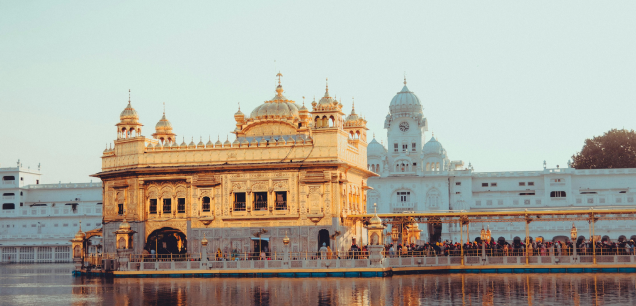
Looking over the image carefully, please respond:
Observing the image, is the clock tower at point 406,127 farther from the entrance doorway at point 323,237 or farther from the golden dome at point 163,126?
the entrance doorway at point 323,237

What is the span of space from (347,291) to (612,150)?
68138 mm

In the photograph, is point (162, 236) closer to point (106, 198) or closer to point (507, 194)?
point (106, 198)

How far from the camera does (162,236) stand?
1665 inches

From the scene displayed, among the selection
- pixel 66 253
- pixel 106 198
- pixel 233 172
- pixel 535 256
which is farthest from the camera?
pixel 66 253

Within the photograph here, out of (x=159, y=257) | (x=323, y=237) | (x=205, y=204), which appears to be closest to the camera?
(x=323, y=237)

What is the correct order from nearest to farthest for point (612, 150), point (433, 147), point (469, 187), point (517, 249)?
point (517, 249), point (469, 187), point (612, 150), point (433, 147)

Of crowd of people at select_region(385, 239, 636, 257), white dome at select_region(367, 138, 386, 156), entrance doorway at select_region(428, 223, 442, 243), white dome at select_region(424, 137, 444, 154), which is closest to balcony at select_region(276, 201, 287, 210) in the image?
crowd of people at select_region(385, 239, 636, 257)

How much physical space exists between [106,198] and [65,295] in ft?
51.3

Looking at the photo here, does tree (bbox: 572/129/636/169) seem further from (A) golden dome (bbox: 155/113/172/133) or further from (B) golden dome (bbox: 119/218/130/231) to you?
(B) golden dome (bbox: 119/218/130/231)

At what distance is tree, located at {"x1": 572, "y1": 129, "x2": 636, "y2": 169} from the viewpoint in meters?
85.4

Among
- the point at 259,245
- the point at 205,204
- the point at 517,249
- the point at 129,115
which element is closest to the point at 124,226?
the point at 205,204

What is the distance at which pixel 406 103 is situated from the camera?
9350 cm

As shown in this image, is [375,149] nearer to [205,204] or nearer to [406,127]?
[406,127]

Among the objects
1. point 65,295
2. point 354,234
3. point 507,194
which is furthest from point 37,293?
point 507,194
